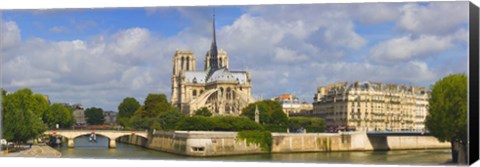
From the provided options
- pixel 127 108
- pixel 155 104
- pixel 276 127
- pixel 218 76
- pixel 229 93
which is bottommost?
pixel 276 127

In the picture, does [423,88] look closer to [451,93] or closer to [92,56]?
[451,93]

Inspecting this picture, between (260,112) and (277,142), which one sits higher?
(260,112)

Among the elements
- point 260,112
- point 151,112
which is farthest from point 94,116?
point 260,112

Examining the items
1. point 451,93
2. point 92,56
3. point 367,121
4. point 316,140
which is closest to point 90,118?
point 92,56

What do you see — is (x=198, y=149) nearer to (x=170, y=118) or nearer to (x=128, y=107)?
(x=128, y=107)

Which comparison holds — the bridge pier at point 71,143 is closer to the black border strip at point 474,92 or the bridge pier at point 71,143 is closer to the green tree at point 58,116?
the green tree at point 58,116

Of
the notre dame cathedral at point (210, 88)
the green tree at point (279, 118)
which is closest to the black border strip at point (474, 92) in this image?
the notre dame cathedral at point (210, 88)

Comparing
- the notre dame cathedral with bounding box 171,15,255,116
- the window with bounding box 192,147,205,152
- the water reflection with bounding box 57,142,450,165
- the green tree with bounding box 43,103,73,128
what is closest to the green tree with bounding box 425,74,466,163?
the water reflection with bounding box 57,142,450,165
